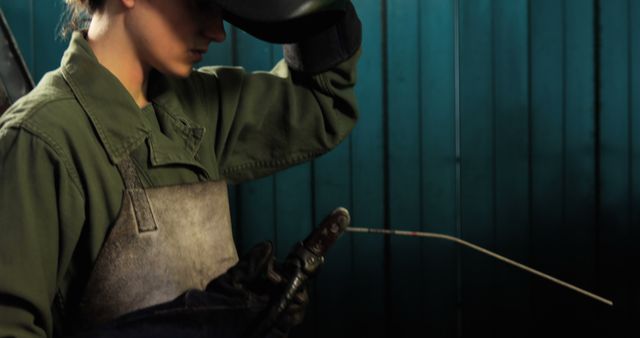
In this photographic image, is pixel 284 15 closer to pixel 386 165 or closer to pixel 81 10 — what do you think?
pixel 81 10

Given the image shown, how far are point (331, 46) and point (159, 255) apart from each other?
0.47 m

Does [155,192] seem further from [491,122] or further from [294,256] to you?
[491,122]

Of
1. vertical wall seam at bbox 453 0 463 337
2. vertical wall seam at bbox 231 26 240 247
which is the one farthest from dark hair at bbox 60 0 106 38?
vertical wall seam at bbox 453 0 463 337

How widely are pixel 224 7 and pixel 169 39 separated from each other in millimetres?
111

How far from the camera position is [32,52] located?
7.58ft

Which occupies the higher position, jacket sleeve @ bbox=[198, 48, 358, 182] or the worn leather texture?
jacket sleeve @ bbox=[198, 48, 358, 182]

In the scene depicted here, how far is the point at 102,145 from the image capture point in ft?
3.34

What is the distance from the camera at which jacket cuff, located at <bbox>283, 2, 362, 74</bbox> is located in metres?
1.22

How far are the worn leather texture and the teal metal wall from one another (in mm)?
1304

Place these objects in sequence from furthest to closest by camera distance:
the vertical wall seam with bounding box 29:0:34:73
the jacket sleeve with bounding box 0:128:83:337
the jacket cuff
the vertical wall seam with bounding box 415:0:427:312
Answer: the vertical wall seam with bounding box 415:0:427:312, the vertical wall seam with bounding box 29:0:34:73, the jacket cuff, the jacket sleeve with bounding box 0:128:83:337

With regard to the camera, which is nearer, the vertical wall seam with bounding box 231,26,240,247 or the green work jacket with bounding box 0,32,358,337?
the green work jacket with bounding box 0,32,358,337

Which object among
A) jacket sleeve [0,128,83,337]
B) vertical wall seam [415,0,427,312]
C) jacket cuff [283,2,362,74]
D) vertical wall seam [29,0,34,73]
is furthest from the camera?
vertical wall seam [415,0,427,312]

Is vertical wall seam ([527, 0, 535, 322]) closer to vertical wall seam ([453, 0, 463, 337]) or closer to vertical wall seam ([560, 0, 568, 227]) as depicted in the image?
vertical wall seam ([560, 0, 568, 227])

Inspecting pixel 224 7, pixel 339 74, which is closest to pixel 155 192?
pixel 224 7
